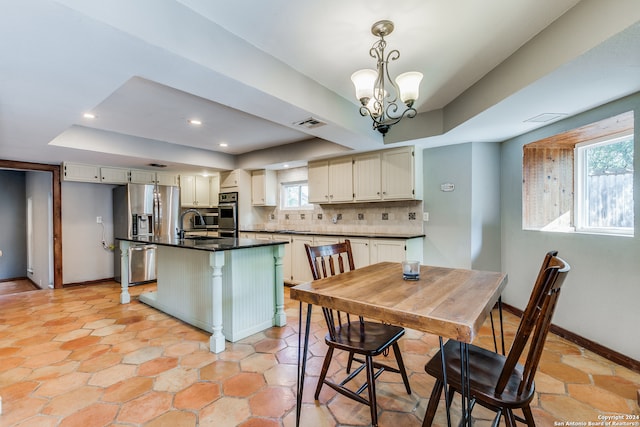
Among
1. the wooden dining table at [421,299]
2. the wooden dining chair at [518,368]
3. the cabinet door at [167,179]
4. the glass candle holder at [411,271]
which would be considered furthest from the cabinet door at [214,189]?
the wooden dining chair at [518,368]

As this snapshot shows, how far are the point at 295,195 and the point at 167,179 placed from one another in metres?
2.47

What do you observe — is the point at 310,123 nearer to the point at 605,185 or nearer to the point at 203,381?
the point at 203,381

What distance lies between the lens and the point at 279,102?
92.0 inches

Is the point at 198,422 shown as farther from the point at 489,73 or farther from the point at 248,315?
the point at 489,73

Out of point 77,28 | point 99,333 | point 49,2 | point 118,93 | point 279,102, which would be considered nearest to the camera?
point 49,2

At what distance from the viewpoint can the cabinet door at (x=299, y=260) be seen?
4.54 meters

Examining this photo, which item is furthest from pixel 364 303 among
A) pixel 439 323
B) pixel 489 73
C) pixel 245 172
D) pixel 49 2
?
pixel 245 172

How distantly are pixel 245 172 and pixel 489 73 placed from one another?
4276 millimetres

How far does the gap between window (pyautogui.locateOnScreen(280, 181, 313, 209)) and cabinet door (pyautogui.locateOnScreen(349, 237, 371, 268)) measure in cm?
150

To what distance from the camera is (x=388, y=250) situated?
150 inches

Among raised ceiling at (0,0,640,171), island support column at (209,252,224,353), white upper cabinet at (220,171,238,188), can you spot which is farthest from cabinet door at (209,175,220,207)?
island support column at (209,252,224,353)

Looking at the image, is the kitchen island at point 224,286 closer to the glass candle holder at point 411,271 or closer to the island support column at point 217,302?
the island support column at point 217,302

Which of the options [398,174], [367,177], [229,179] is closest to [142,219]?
[229,179]

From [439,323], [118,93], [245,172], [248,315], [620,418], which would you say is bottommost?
[620,418]
